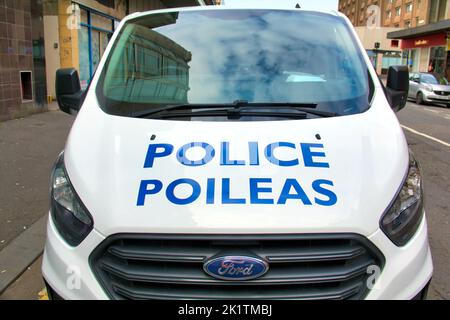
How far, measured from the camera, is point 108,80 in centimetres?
297

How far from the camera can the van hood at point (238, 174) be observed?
196 centimetres

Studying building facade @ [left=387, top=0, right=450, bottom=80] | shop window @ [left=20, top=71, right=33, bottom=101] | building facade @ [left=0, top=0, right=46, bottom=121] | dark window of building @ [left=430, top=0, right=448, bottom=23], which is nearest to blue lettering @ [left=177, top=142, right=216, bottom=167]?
building facade @ [left=0, top=0, right=46, bottom=121]

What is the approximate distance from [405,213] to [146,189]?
1247mm

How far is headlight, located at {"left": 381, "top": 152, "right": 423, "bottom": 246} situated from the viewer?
6.77 ft

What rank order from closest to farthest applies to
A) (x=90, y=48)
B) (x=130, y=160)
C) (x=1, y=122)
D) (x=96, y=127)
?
(x=130, y=160) < (x=96, y=127) < (x=1, y=122) < (x=90, y=48)

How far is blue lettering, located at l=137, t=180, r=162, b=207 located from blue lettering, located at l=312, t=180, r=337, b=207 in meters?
0.73

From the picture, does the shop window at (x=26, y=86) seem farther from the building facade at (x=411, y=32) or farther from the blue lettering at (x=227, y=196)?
the building facade at (x=411, y=32)

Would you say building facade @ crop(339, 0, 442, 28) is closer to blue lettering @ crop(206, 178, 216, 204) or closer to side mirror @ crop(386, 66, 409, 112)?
side mirror @ crop(386, 66, 409, 112)

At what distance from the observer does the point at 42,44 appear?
1198 centimetres

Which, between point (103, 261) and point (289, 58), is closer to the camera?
point (103, 261)

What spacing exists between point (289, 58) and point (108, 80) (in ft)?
4.10
